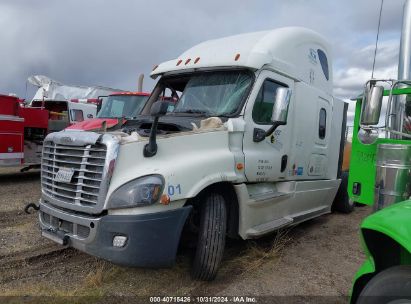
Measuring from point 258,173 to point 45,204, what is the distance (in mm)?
2448

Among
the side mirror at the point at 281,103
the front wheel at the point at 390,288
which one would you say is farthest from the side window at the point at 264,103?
the front wheel at the point at 390,288

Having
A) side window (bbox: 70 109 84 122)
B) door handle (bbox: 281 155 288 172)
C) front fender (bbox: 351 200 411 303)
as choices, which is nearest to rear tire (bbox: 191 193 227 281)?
door handle (bbox: 281 155 288 172)

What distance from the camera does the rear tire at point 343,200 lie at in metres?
8.15

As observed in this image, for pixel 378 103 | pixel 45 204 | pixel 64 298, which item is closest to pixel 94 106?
pixel 45 204

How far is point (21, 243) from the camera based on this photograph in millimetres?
5344

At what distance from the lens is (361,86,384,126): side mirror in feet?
10.7

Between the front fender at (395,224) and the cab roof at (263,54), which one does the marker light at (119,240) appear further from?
the cab roof at (263,54)

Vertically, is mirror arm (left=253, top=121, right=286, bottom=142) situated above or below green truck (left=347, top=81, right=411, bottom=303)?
above

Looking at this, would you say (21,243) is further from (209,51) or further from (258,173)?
(209,51)

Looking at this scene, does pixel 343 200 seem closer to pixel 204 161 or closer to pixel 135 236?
pixel 204 161

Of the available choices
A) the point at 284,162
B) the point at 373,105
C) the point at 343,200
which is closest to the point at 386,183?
the point at 373,105

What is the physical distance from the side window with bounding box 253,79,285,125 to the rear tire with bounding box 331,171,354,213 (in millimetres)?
3655

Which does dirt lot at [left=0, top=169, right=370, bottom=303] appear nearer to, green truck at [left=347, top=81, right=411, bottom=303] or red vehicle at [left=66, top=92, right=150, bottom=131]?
green truck at [left=347, top=81, right=411, bottom=303]

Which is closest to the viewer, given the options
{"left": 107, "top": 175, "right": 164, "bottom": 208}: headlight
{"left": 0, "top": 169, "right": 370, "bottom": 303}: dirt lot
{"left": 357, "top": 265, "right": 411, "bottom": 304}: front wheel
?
{"left": 357, "top": 265, "right": 411, "bottom": 304}: front wheel
